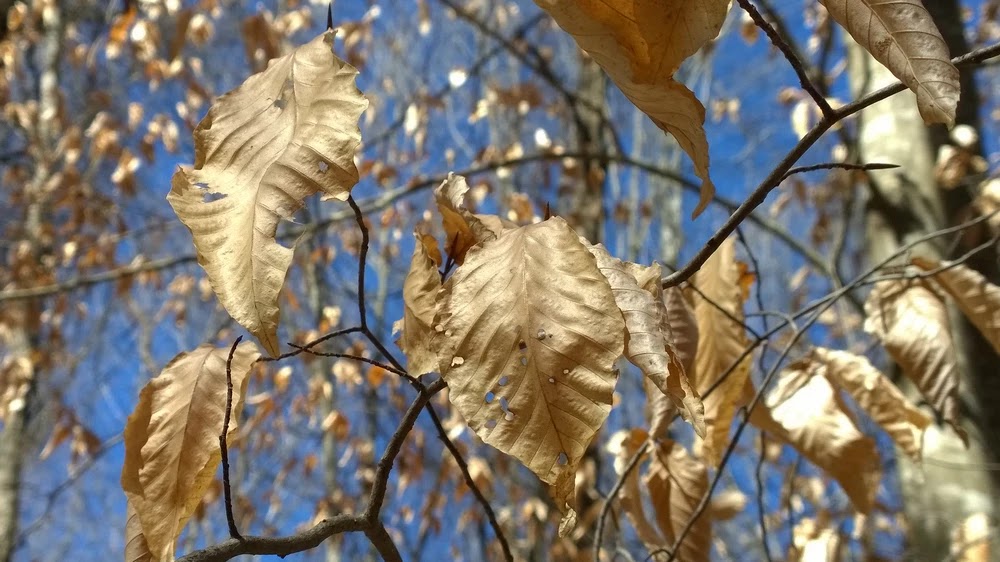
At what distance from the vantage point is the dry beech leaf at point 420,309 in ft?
1.65

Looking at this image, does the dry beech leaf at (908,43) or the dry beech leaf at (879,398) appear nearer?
the dry beech leaf at (908,43)

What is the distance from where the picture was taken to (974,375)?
4.06 ft

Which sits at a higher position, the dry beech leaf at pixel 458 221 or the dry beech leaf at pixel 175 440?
the dry beech leaf at pixel 458 221

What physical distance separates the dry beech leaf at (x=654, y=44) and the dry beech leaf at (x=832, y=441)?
412mm

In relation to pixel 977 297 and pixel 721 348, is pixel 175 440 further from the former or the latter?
pixel 977 297

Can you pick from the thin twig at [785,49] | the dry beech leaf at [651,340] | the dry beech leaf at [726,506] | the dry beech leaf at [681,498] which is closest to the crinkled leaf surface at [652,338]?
the dry beech leaf at [651,340]

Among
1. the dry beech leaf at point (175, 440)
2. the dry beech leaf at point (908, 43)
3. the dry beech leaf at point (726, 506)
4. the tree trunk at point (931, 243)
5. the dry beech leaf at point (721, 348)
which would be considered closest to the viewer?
the dry beech leaf at point (908, 43)

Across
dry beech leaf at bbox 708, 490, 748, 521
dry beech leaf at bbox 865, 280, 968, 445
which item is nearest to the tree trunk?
dry beech leaf at bbox 708, 490, 748, 521

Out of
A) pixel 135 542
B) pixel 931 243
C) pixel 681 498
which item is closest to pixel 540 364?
pixel 135 542

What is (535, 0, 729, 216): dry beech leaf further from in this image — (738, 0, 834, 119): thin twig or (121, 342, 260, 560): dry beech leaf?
(121, 342, 260, 560): dry beech leaf

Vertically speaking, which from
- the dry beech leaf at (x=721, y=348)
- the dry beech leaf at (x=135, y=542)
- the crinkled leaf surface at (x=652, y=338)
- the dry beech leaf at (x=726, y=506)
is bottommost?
the dry beech leaf at (x=135, y=542)

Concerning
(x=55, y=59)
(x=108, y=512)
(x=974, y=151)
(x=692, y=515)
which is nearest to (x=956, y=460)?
(x=974, y=151)

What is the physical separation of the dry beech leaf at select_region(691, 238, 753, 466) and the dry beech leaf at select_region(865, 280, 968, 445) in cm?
17

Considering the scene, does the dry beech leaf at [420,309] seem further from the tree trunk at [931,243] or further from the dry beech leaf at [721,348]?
the tree trunk at [931,243]
